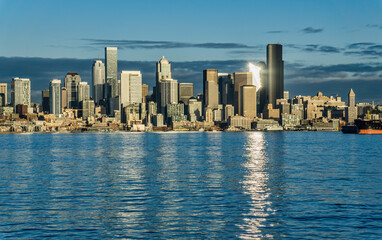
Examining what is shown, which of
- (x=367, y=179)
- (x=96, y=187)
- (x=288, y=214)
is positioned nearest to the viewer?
(x=288, y=214)

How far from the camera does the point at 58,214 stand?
124 feet

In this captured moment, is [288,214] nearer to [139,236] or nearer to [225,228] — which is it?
[225,228]

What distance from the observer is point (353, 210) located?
39.3m

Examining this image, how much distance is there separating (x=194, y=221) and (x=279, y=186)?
63.0 feet

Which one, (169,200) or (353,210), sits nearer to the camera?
(353,210)

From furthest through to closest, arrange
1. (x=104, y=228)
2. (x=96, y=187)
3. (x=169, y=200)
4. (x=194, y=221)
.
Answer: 1. (x=96, y=187)
2. (x=169, y=200)
3. (x=194, y=221)
4. (x=104, y=228)

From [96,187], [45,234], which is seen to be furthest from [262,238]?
[96,187]

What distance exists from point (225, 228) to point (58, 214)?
40.4ft

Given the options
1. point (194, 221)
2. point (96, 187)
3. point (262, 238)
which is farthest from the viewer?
point (96, 187)

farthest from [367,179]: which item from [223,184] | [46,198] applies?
[46,198]

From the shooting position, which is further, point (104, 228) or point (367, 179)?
point (367, 179)

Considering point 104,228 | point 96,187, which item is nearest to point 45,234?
point 104,228

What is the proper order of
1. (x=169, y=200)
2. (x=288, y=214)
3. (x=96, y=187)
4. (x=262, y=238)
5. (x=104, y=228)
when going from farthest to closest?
(x=96, y=187) < (x=169, y=200) < (x=288, y=214) < (x=104, y=228) < (x=262, y=238)

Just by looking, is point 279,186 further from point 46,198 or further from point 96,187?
point 46,198
